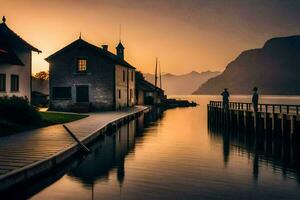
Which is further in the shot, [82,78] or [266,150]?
[82,78]

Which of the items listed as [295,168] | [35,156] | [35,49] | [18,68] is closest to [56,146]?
[35,156]

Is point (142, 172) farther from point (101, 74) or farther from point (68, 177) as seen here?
point (101, 74)

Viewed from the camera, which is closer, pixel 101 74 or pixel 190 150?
pixel 190 150

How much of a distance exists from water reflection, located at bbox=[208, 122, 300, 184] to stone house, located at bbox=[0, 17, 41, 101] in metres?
18.9

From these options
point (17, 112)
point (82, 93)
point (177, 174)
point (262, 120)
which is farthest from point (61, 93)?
point (177, 174)

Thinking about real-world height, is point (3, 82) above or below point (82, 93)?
above

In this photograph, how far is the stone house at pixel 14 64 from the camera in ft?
100.0

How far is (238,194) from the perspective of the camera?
11.3 metres

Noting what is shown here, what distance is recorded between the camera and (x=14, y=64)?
101 feet

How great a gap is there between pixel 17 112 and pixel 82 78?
2275 centimetres

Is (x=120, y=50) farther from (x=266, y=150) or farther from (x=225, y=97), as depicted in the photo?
(x=266, y=150)

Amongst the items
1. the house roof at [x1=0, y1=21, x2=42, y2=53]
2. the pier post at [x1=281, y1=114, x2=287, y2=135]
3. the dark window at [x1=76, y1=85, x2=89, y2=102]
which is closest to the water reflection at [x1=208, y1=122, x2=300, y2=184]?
the pier post at [x1=281, y1=114, x2=287, y2=135]

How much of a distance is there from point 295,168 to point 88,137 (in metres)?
10.4

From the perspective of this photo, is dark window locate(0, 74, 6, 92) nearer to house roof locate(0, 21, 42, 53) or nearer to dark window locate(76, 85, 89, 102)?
house roof locate(0, 21, 42, 53)
